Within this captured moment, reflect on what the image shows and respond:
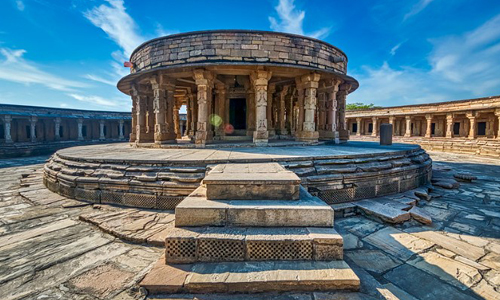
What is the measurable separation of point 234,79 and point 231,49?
262cm

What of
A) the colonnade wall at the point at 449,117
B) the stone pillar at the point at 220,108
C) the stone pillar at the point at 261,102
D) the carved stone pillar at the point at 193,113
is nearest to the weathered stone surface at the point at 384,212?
the stone pillar at the point at 261,102

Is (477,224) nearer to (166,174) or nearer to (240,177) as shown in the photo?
(240,177)

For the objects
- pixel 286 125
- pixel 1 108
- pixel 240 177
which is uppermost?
pixel 1 108

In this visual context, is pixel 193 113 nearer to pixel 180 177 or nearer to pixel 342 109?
pixel 342 109

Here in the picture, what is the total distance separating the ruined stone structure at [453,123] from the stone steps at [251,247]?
63.5 feet

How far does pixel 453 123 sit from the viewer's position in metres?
21.8

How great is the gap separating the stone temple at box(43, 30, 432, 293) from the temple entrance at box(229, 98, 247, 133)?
5 centimetres

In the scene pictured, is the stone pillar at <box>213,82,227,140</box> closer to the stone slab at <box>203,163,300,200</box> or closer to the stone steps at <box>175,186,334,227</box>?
Result: the stone slab at <box>203,163,300,200</box>

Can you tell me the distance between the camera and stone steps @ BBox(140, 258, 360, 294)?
2086 millimetres

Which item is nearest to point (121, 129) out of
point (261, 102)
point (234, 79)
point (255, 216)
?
point (234, 79)

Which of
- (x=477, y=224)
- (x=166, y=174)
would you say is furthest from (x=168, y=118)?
(x=477, y=224)

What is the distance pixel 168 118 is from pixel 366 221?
813 centimetres

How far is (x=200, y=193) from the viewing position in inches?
132

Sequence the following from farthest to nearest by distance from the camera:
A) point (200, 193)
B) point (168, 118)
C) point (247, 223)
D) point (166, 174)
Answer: point (168, 118) < point (166, 174) < point (200, 193) < point (247, 223)
